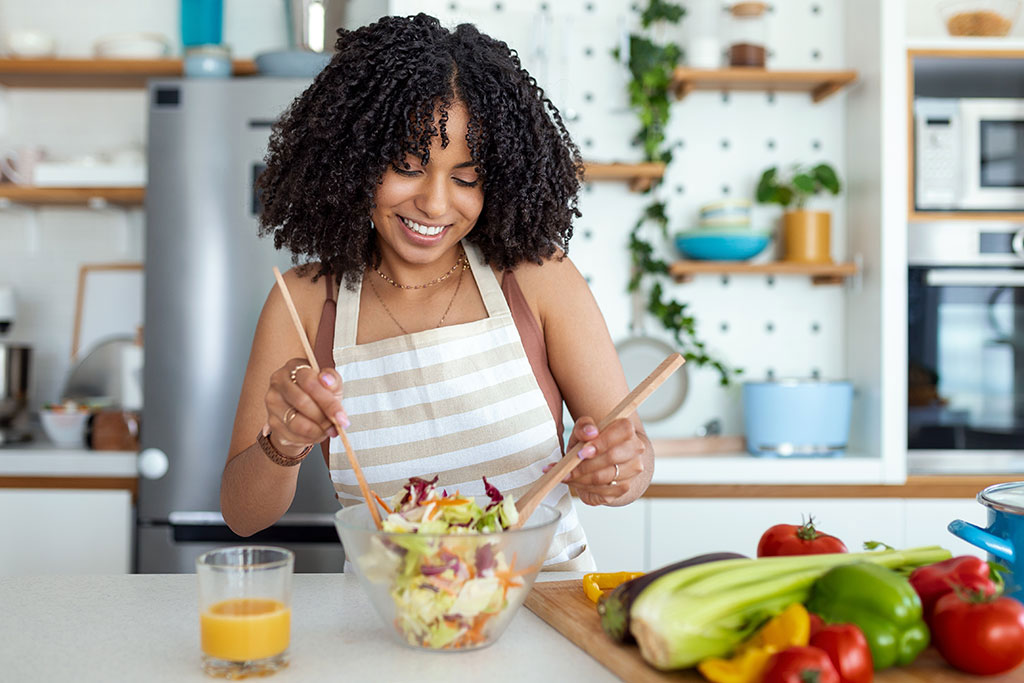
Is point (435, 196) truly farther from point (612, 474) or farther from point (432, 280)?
point (612, 474)

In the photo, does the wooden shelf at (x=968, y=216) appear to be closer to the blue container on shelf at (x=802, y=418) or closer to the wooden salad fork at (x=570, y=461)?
the blue container on shelf at (x=802, y=418)

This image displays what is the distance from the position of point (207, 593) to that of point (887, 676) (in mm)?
594

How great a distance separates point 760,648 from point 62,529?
85.5 inches

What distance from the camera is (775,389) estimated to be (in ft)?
8.07

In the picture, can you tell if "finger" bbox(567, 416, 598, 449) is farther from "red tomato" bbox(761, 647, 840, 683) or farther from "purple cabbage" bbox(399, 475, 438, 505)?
"red tomato" bbox(761, 647, 840, 683)

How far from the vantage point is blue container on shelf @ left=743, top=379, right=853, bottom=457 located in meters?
2.44

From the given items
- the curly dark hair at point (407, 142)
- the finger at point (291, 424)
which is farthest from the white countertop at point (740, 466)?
the finger at point (291, 424)

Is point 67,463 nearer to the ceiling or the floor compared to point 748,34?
nearer to the floor

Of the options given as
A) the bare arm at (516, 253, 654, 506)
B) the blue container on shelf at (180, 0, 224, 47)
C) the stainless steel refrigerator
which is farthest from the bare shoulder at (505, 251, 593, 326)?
the blue container on shelf at (180, 0, 224, 47)

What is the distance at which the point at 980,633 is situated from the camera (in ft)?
2.52

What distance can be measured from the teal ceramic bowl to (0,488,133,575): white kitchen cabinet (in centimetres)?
169

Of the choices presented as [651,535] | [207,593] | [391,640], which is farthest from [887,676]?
[651,535]

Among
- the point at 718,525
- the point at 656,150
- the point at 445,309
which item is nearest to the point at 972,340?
the point at 718,525

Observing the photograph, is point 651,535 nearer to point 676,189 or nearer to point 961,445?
point 961,445
